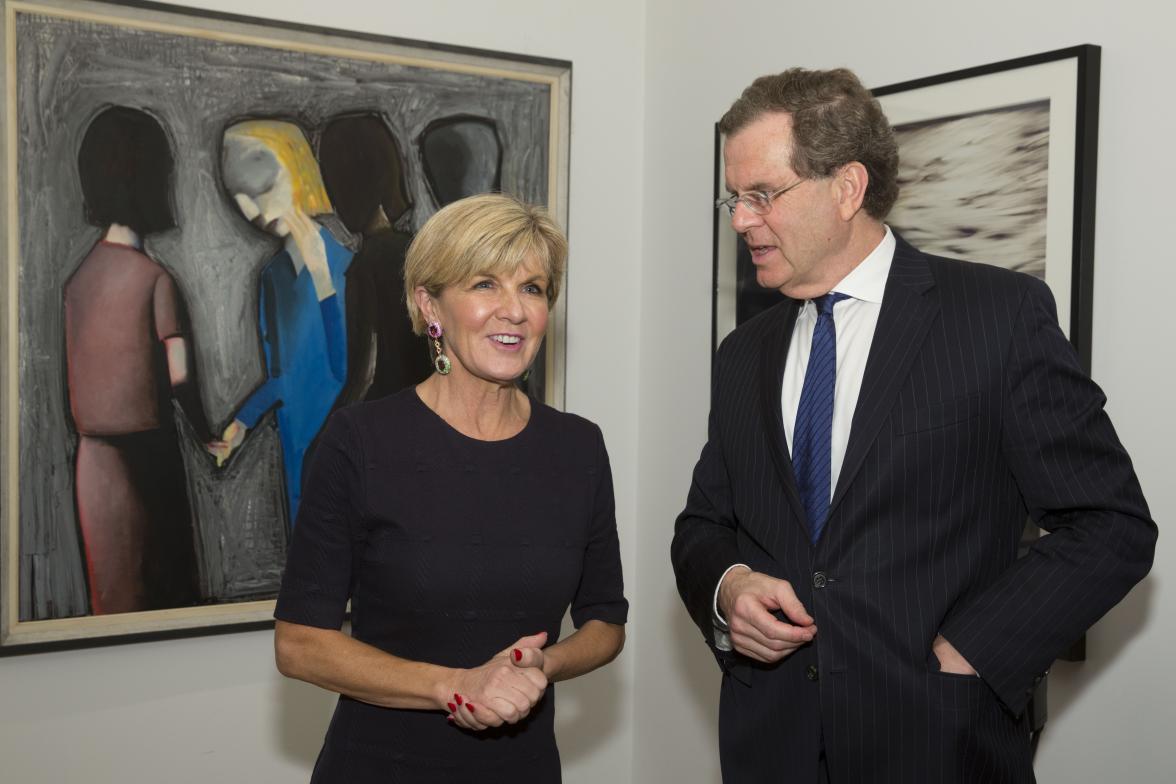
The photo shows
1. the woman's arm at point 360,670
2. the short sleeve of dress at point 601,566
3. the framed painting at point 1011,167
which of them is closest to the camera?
the woman's arm at point 360,670

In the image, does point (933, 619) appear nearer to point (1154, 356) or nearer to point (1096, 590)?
point (1096, 590)

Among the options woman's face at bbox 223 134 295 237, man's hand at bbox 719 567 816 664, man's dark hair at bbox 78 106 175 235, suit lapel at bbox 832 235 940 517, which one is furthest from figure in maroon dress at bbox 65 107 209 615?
suit lapel at bbox 832 235 940 517

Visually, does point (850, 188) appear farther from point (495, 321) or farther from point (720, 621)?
point (720, 621)

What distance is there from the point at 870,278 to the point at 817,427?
278mm

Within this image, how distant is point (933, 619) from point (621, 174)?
2.01m

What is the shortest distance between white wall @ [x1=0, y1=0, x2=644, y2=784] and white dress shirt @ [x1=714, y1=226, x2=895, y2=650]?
1432mm

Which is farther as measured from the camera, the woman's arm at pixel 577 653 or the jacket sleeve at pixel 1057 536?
the woman's arm at pixel 577 653

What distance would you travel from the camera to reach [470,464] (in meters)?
1.93

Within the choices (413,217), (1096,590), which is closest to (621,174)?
(413,217)

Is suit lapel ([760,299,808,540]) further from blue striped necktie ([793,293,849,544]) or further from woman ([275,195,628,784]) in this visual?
woman ([275,195,628,784])

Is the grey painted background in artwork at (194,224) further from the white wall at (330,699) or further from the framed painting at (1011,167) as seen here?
the framed painting at (1011,167)

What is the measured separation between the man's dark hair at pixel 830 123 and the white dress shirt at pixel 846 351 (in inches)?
4.1

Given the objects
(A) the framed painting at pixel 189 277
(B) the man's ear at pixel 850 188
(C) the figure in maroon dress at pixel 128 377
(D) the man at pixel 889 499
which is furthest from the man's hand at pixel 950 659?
(C) the figure in maroon dress at pixel 128 377

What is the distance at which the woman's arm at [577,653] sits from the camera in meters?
1.80
